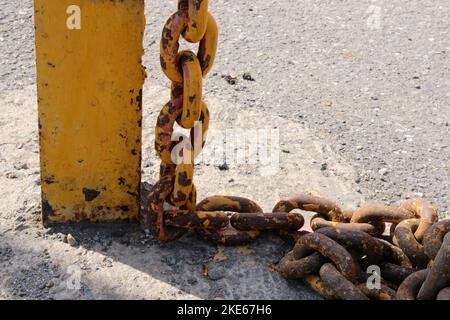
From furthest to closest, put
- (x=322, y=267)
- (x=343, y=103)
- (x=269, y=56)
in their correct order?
(x=269, y=56) < (x=343, y=103) < (x=322, y=267)

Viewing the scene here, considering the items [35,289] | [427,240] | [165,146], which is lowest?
[35,289]

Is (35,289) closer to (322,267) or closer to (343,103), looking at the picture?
(322,267)

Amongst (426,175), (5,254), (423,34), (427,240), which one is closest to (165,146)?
(5,254)

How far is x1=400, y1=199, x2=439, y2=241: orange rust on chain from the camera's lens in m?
2.91

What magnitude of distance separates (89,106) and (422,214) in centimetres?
131

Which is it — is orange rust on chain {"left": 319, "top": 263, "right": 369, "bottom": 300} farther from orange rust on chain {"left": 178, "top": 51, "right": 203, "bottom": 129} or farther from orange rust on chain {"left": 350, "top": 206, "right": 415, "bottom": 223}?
orange rust on chain {"left": 178, "top": 51, "right": 203, "bottom": 129}

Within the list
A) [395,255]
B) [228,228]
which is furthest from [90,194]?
[395,255]

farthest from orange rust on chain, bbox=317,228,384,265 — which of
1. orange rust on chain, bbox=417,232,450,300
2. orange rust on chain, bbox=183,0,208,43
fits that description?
orange rust on chain, bbox=183,0,208,43

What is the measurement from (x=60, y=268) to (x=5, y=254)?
0.23 meters

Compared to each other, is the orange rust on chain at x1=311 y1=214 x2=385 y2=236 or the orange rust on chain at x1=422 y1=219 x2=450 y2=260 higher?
the orange rust on chain at x1=422 y1=219 x2=450 y2=260

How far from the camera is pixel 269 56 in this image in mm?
4820

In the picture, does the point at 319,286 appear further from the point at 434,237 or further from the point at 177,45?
the point at 177,45

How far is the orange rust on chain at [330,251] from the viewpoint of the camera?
272cm

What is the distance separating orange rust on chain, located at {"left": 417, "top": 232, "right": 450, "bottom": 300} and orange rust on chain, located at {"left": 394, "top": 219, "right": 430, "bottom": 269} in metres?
0.21
